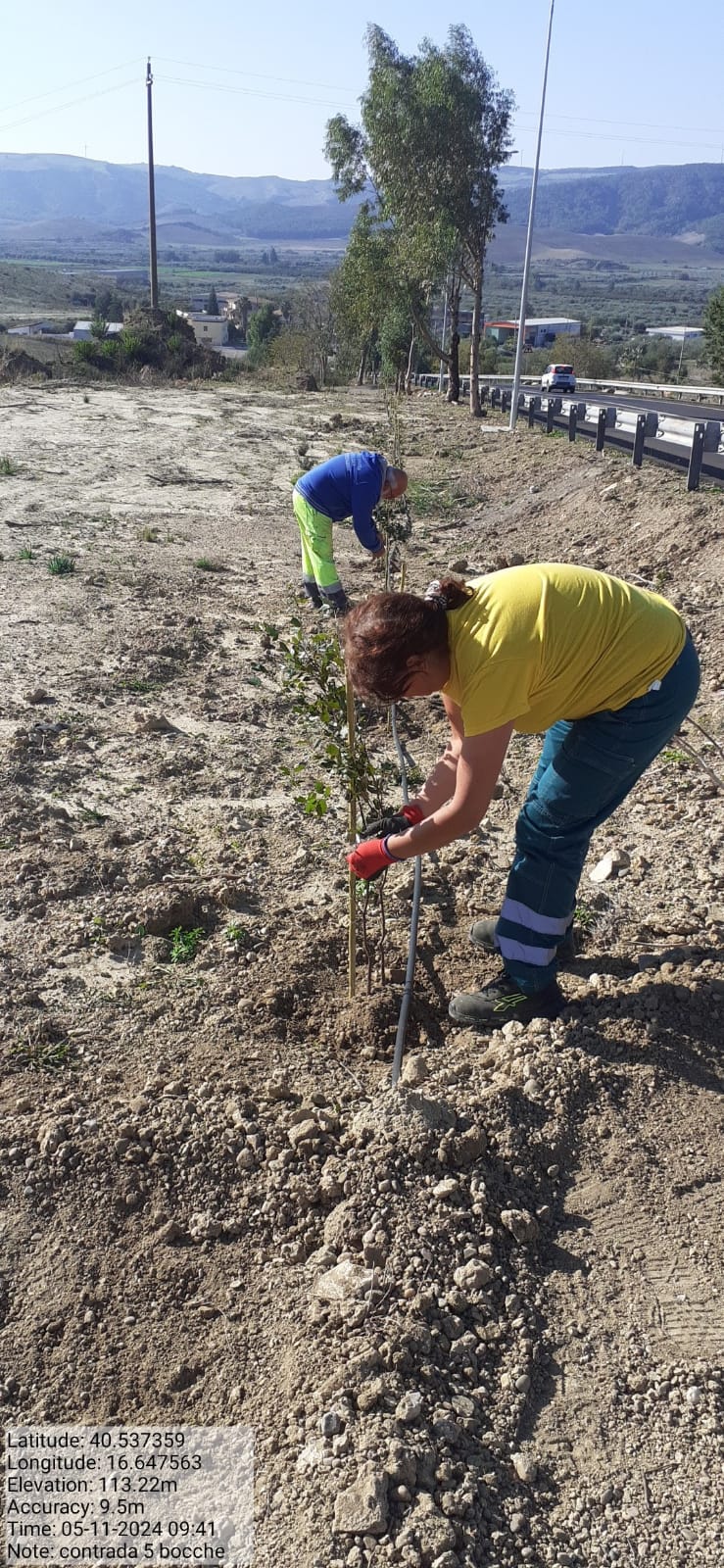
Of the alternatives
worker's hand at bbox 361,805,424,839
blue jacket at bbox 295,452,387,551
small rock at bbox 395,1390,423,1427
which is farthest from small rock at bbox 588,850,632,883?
blue jacket at bbox 295,452,387,551

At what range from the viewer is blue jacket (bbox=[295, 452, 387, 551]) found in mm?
6996

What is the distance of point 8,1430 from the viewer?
7.57 feet

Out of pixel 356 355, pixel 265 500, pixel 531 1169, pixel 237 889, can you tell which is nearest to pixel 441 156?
pixel 265 500

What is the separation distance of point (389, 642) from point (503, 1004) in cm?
142

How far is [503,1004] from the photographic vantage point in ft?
11.1

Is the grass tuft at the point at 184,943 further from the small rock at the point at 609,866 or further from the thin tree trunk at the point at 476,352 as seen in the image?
the thin tree trunk at the point at 476,352

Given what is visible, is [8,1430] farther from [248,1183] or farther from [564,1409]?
[564,1409]

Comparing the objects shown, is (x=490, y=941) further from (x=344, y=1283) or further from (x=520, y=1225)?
(x=344, y=1283)

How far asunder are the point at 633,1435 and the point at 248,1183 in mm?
1106

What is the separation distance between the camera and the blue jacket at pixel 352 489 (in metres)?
7.00

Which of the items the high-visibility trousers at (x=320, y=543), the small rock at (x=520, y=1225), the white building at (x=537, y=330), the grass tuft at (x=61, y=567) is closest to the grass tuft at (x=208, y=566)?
the grass tuft at (x=61, y=567)

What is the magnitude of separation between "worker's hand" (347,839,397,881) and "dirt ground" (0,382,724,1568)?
0.62 metres

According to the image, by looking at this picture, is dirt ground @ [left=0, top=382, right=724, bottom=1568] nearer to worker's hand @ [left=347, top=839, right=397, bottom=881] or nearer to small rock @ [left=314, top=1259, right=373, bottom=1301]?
small rock @ [left=314, top=1259, right=373, bottom=1301]

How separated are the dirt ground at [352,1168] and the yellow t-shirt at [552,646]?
104cm
